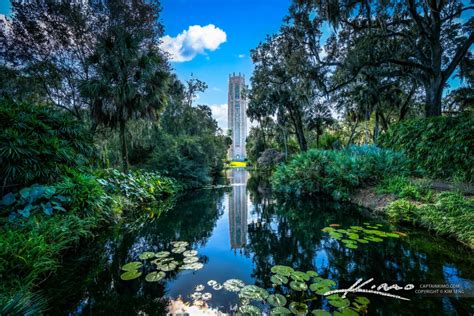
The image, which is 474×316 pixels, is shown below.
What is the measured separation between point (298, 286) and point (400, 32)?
35.2ft

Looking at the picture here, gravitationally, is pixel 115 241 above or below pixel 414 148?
below

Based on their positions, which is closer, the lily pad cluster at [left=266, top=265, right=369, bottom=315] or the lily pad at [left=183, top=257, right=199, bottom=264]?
the lily pad cluster at [left=266, top=265, right=369, bottom=315]

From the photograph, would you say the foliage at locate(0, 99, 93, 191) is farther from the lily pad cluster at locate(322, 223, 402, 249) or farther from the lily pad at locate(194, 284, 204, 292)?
the lily pad cluster at locate(322, 223, 402, 249)

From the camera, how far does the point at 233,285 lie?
7.80 ft

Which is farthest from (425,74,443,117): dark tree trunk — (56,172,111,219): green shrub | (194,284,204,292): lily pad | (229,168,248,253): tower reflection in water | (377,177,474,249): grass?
(56,172,111,219): green shrub

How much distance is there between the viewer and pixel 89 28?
9609 millimetres

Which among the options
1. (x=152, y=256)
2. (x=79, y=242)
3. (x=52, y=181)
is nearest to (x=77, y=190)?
(x=52, y=181)

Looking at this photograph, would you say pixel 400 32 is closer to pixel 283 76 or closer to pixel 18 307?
pixel 283 76

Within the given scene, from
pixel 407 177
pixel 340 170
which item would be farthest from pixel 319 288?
pixel 407 177

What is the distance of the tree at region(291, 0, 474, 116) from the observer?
759cm

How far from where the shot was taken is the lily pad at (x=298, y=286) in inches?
85.7

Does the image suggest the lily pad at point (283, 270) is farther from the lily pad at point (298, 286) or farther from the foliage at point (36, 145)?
the foliage at point (36, 145)

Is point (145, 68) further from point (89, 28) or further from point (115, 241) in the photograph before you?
point (115, 241)

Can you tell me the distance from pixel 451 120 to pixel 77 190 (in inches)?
427
